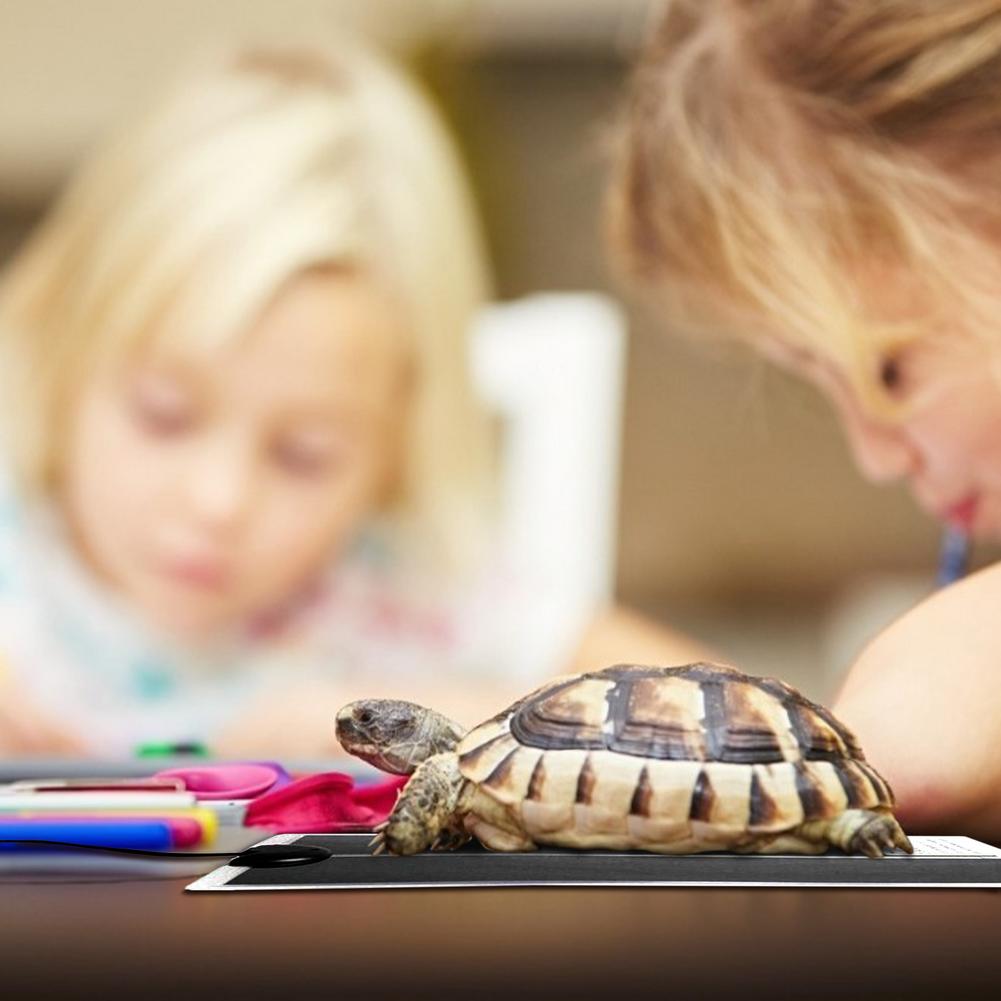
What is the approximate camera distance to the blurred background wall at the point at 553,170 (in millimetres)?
1919

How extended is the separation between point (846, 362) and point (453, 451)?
35.2 inches

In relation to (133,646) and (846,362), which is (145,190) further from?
(846,362)

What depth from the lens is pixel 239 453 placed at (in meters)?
1.68

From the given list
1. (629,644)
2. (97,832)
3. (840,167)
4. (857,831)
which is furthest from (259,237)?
(857,831)

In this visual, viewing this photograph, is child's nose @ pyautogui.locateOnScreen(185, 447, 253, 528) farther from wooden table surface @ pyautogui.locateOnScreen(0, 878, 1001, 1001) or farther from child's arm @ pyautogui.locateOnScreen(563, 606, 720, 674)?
wooden table surface @ pyautogui.locateOnScreen(0, 878, 1001, 1001)

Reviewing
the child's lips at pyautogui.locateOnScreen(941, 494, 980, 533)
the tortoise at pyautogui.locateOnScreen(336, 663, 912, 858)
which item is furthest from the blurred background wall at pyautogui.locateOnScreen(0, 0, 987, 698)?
the tortoise at pyautogui.locateOnScreen(336, 663, 912, 858)

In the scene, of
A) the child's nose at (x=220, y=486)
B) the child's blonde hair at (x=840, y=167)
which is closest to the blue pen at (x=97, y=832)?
the child's blonde hair at (x=840, y=167)

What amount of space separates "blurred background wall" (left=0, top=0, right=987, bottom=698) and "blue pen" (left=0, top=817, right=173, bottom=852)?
1357 mm

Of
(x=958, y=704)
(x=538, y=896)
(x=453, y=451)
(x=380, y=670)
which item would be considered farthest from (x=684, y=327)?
(x=538, y=896)

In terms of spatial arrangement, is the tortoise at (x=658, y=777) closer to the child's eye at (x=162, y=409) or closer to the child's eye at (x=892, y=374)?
the child's eye at (x=892, y=374)

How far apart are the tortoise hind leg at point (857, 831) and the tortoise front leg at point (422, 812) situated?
0.14 meters

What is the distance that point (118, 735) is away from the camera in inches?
68.4

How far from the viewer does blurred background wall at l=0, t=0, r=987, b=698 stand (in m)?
1.92

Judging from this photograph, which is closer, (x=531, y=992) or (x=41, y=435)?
(x=531, y=992)
